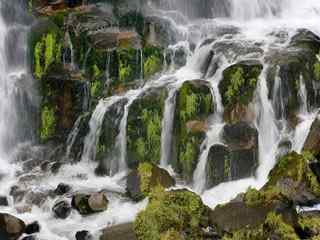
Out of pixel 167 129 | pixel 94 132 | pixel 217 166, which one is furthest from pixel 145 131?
pixel 217 166

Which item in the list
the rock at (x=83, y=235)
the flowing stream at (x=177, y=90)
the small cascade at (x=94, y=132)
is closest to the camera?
the rock at (x=83, y=235)

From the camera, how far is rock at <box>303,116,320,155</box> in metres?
17.3

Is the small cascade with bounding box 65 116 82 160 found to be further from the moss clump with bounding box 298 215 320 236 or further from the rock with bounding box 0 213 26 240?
the moss clump with bounding box 298 215 320 236

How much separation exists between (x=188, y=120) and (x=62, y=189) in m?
4.36

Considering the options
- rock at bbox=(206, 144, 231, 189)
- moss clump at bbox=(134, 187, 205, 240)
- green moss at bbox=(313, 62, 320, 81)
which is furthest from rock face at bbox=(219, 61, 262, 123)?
moss clump at bbox=(134, 187, 205, 240)

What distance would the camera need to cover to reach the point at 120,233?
14539 millimetres

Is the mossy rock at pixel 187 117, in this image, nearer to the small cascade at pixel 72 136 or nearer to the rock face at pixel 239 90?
the rock face at pixel 239 90

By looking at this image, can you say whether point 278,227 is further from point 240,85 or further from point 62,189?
point 62,189

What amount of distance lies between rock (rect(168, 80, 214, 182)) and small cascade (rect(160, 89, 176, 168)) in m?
0.16

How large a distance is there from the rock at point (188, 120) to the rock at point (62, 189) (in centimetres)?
329

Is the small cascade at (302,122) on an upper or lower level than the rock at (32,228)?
upper

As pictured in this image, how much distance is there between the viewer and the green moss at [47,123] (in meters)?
21.3

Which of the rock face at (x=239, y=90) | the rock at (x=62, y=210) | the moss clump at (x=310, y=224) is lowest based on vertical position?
the rock at (x=62, y=210)

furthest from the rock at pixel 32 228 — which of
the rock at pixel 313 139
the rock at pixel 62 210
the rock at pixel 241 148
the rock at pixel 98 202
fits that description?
the rock at pixel 313 139
